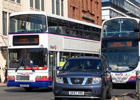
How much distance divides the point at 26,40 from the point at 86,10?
130ft

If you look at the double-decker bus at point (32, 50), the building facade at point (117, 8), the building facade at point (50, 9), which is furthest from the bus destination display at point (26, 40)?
the building facade at point (117, 8)

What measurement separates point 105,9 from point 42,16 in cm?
5154

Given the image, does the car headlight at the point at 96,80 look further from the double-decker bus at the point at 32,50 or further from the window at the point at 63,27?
the window at the point at 63,27

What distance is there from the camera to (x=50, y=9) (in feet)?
158

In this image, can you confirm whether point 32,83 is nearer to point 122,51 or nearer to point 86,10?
point 122,51

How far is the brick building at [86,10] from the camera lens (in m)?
55.8

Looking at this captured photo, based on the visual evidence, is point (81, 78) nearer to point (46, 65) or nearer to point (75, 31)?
point (46, 65)

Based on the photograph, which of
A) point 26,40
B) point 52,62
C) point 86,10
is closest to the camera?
point 26,40

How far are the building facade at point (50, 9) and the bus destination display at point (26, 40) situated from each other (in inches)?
571

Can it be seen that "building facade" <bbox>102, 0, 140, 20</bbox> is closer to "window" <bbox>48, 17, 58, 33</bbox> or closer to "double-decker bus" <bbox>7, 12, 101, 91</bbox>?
"window" <bbox>48, 17, 58, 33</bbox>

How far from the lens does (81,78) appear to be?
13.7m

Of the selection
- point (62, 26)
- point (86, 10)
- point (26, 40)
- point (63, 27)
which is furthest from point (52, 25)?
point (86, 10)

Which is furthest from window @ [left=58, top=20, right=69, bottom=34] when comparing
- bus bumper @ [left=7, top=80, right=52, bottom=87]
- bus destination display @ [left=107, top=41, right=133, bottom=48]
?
bus bumper @ [left=7, top=80, right=52, bottom=87]

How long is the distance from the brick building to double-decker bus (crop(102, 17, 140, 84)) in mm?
28860
